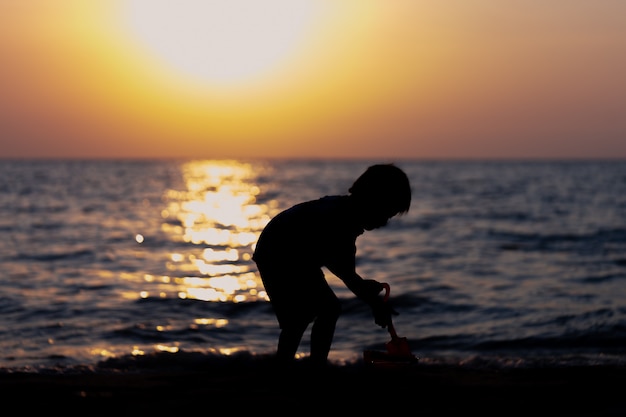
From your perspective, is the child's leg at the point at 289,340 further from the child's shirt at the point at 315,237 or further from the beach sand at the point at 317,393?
the child's shirt at the point at 315,237

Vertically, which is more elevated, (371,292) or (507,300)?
(371,292)

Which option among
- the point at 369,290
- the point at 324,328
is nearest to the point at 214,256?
the point at 324,328

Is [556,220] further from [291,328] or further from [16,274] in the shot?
[291,328]

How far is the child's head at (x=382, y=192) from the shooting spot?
14.9 ft

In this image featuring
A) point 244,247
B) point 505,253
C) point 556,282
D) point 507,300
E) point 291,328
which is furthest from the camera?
point 244,247

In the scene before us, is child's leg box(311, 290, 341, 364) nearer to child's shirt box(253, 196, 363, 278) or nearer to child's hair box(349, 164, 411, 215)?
child's shirt box(253, 196, 363, 278)

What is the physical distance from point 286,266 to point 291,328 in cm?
40

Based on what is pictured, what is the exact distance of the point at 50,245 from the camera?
1788 centimetres

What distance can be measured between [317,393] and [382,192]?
1.33 meters

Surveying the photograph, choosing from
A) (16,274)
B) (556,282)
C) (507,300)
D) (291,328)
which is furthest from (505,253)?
(291,328)

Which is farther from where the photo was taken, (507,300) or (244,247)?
(244,247)

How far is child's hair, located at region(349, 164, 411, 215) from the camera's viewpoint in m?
4.55

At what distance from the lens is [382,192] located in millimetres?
4574

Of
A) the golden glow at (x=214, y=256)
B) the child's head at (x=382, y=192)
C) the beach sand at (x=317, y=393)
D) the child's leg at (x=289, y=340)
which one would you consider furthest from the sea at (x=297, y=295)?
the child's head at (x=382, y=192)
